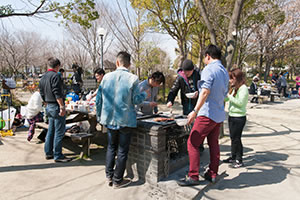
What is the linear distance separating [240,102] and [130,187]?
2.18 m

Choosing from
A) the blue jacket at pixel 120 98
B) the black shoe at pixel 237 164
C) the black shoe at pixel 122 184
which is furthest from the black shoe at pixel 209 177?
the blue jacket at pixel 120 98

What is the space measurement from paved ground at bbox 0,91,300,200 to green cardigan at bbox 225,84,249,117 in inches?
38.2

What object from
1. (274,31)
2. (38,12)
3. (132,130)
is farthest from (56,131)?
(274,31)

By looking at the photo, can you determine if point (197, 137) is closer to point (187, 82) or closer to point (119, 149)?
point (119, 149)

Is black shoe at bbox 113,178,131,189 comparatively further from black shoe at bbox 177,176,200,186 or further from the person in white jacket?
the person in white jacket

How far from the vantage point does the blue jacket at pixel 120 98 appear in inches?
115

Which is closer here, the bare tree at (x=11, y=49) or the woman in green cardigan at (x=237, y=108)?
the woman in green cardigan at (x=237, y=108)

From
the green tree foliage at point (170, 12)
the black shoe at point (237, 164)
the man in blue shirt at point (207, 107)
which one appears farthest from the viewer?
the green tree foliage at point (170, 12)

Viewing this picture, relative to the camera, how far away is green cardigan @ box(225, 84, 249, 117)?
3516mm

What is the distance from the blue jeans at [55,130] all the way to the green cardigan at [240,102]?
307cm

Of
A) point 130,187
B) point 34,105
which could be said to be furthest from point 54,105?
point 130,187

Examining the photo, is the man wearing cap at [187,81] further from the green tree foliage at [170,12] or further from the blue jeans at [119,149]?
the green tree foliage at [170,12]

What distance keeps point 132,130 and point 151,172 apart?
66 cm

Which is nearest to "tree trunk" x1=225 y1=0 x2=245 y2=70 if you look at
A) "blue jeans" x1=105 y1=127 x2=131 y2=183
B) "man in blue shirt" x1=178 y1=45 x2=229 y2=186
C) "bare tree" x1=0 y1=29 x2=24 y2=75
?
"man in blue shirt" x1=178 y1=45 x2=229 y2=186
